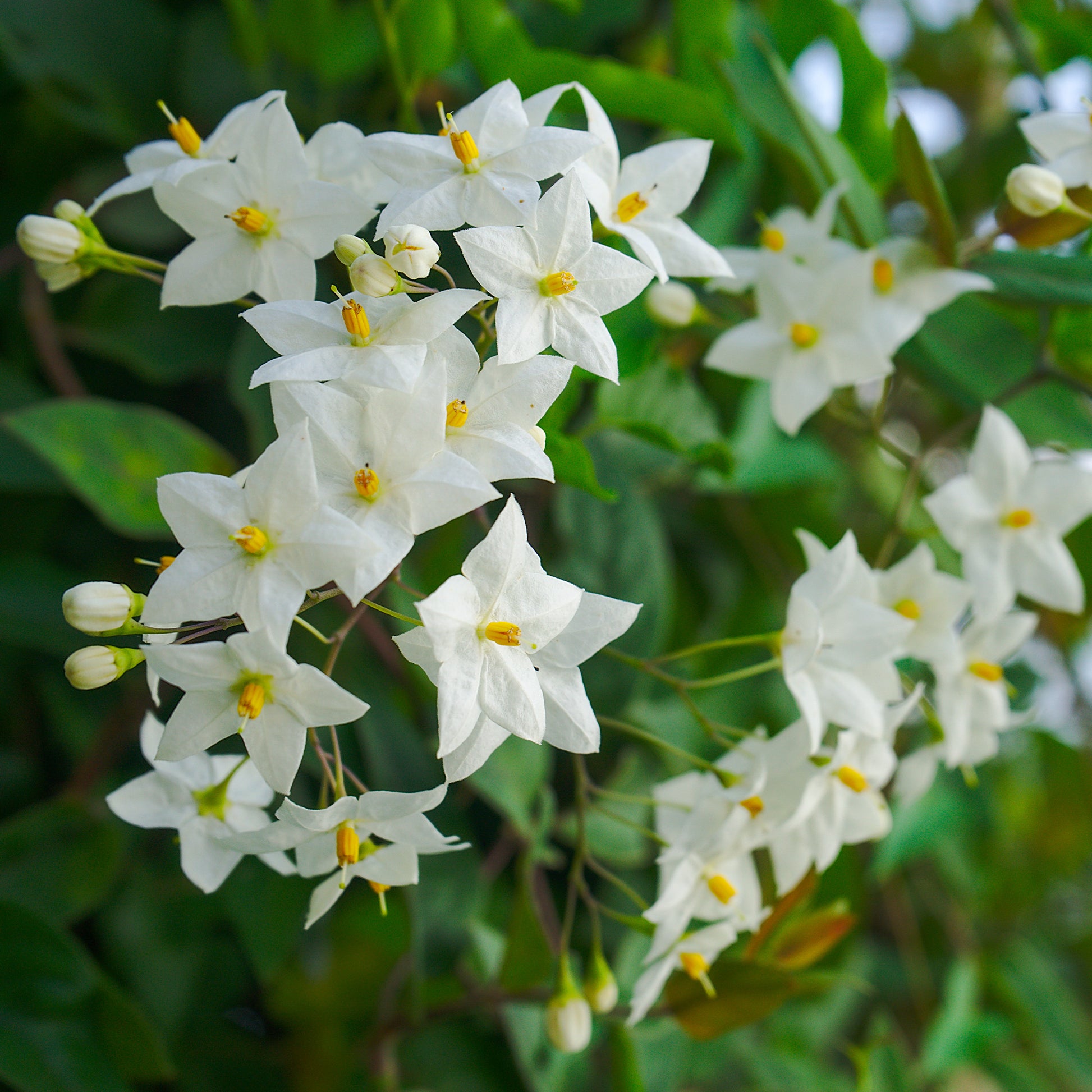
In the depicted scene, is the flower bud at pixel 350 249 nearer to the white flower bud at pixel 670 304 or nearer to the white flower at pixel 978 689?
the white flower bud at pixel 670 304

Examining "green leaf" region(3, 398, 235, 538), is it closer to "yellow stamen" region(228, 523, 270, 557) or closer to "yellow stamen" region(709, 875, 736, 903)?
"yellow stamen" region(228, 523, 270, 557)

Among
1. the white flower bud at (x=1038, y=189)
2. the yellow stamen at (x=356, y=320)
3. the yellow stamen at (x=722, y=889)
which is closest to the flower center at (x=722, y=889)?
the yellow stamen at (x=722, y=889)

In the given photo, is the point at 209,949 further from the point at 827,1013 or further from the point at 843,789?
the point at 827,1013

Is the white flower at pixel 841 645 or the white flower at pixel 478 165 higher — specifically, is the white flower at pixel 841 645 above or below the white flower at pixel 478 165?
below

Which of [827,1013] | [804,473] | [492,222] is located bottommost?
[827,1013]

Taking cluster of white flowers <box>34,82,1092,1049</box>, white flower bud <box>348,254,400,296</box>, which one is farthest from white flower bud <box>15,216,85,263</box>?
white flower bud <box>348,254,400,296</box>

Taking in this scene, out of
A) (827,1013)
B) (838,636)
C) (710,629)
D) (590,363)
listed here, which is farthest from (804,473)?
(827,1013)

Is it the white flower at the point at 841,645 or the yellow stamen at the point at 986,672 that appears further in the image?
the yellow stamen at the point at 986,672
